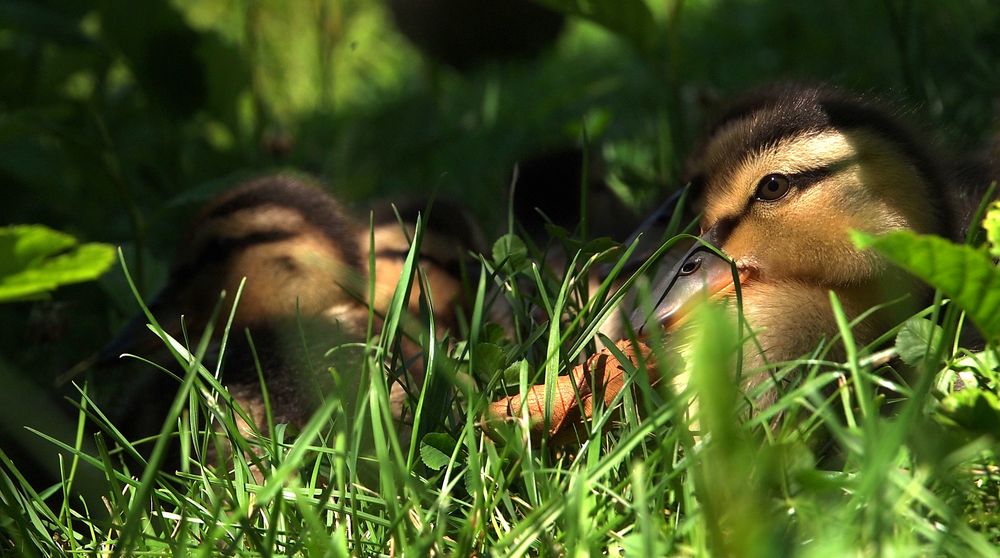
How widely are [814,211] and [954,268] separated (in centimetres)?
84

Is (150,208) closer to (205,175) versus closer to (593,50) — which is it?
(205,175)

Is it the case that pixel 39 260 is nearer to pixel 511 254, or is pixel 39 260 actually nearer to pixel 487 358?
pixel 487 358

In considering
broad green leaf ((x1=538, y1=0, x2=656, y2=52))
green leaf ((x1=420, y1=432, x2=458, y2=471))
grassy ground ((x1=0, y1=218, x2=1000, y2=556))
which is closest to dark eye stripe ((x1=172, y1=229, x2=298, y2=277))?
broad green leaf ((x1=538, y1=0, x2=656, y2=52))

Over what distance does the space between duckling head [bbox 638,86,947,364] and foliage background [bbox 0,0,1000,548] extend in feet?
1.00

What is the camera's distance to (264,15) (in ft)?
20.0

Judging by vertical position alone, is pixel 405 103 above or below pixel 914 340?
below

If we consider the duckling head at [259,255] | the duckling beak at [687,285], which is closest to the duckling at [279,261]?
the duckling head at [259,255]

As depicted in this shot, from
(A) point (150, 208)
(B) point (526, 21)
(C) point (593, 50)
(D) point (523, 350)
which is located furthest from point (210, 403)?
(C) point (593, 50)

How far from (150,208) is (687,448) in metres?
2.76

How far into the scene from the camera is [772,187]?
227 cm

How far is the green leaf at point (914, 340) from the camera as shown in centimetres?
164

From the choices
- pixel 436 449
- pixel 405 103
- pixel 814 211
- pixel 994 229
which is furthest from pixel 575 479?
pixel 405 103

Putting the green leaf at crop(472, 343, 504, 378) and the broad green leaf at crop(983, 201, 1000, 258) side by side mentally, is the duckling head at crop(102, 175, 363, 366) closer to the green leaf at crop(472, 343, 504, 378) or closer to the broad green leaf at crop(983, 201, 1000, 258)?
the green leaf at crop(472, 343, 504, 378)

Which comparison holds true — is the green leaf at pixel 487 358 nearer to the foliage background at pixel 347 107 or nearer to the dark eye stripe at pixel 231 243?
the foliage background at pixel 347 107
